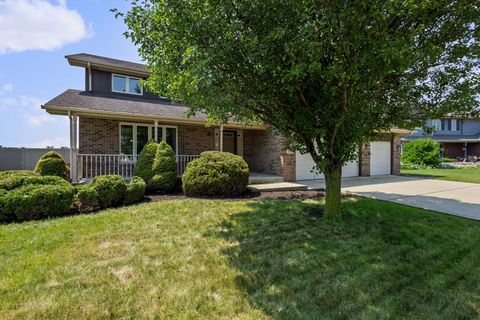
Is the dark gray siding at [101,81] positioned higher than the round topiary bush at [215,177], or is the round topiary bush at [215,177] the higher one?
the dark gray siding at [101,81]

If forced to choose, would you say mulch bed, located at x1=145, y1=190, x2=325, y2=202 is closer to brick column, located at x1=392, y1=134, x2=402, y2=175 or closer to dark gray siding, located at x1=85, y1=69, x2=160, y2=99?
dark gray siding, located at x1=85, y1=69, x2=160, y2=99

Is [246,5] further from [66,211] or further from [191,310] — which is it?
[66,211]

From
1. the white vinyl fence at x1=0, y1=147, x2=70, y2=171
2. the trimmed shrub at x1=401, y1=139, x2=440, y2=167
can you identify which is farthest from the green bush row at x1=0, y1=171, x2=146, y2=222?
the trimmed shrub at x1=401, y1=139, x2=440, y2=167

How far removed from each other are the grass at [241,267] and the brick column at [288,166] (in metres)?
6.27

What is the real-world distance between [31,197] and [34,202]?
131 millimetres

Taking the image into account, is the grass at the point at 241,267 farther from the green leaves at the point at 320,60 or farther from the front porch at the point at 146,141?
the front porch at the point at 146,141

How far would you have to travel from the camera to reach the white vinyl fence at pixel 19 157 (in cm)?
1545

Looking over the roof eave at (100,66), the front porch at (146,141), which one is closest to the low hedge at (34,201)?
the front porch at (146,141)

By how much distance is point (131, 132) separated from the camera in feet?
41.7

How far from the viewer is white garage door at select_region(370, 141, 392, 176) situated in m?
16.5

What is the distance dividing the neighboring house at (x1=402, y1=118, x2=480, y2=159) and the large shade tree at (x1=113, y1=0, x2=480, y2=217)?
3068 cm

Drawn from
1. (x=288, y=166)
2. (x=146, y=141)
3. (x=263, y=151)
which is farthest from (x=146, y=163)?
(x=263, y=151)

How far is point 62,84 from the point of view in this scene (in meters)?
13.8

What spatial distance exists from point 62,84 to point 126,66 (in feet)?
10.8
